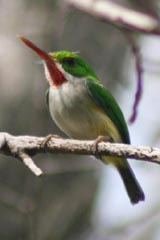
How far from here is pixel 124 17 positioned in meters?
2.10

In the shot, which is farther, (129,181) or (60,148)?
(129,181)

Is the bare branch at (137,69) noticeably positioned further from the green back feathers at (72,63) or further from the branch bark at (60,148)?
the green back feathers at (72,63)

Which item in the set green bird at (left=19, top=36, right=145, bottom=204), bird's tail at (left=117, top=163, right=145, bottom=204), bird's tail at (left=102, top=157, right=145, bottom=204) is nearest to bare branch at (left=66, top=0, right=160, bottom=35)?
green bird at (left=19, top=36, right=145, bottom=204)

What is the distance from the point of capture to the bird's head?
3209 millimetres

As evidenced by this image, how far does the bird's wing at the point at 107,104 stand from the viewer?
10.7 ft

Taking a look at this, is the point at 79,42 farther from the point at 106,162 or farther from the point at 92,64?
the point at 106,162

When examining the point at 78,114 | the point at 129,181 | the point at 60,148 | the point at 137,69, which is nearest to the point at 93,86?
the point at 78,114

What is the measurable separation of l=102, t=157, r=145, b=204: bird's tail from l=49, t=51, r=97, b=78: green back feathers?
53cm

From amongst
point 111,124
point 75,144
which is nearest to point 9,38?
point 111,124

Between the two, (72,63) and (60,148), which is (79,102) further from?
(60,148)

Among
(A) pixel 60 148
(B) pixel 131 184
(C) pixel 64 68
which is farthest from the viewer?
(B) pixel 131 184

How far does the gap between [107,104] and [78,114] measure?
0.75 ft

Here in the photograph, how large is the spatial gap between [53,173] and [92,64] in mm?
689

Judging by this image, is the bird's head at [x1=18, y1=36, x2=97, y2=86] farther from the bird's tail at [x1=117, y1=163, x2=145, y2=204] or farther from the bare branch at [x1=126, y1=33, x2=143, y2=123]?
the bare branch at [x1=126, y1=33, x2=143, y2=123]
